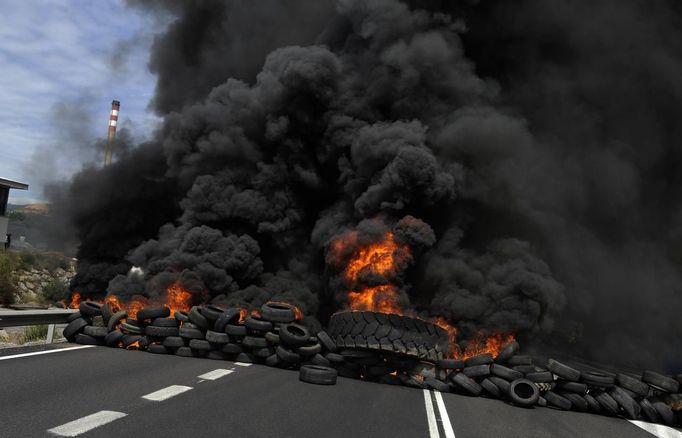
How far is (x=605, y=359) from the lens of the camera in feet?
63.3

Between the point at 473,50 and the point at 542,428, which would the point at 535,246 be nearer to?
the point at 473,50

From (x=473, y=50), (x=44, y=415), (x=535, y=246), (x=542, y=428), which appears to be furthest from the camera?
(x=473, y=50)

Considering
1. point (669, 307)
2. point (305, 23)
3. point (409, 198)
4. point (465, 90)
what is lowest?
point (669, 307)

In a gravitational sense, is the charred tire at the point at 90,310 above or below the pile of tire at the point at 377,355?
above

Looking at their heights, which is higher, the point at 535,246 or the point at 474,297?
the point at 535,246

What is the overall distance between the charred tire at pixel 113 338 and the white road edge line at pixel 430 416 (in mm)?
6230

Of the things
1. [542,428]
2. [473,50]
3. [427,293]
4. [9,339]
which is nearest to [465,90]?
[473,50]

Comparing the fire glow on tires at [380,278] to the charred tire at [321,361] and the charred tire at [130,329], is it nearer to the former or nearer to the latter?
the charred tire at [321,361]

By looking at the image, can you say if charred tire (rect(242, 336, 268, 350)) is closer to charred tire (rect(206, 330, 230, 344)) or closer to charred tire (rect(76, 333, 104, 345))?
charred tire (rect(206, 330, 230, 344))

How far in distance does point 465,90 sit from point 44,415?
656 inches

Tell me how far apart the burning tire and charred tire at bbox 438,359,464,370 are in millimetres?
180

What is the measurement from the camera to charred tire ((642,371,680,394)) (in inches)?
355

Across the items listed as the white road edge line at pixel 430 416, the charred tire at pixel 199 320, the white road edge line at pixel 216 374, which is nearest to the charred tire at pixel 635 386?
the white road edge line at pixel 430 416

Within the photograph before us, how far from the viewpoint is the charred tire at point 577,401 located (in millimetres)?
9031
